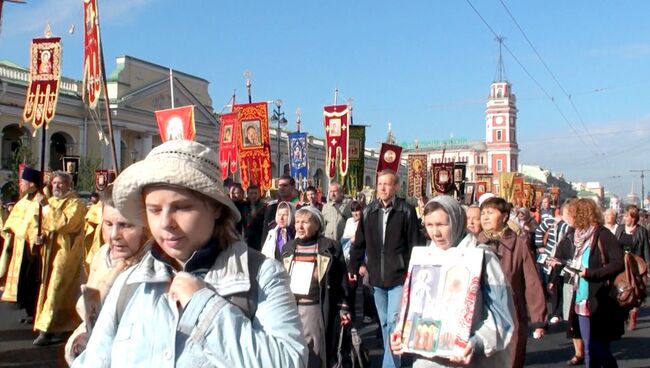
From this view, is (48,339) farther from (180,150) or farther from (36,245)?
(180,150)

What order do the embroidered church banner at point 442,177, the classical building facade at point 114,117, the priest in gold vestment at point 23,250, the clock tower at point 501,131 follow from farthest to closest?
the clock tower at point 501,131
the classical building facade at point 114,117
the embroidered church banner at point 442,177
the priest in gold vestment at point 23,250

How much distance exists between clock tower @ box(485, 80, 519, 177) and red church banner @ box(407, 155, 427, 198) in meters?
102

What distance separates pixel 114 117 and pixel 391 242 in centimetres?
4343

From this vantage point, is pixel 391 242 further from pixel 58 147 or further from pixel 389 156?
pixel 58 147

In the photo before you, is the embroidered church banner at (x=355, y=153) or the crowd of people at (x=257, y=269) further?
the embroidered church banner at (x=355, y=153)

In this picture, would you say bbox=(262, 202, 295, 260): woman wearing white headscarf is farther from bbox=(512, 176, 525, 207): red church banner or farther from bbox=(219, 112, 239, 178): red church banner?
bbox=(512, 176, 525, 207): red church banner

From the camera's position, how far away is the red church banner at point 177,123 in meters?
12.8

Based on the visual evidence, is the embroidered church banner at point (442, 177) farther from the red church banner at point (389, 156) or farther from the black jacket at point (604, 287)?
the black jacket at point (604, 287)

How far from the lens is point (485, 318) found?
388 cm

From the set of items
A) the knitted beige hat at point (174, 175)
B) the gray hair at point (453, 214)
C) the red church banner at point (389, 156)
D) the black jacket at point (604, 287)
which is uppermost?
the red church banner at point (389, 156)

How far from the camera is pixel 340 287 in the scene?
6.19m

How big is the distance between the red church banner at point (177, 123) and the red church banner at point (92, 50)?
193 centimetres

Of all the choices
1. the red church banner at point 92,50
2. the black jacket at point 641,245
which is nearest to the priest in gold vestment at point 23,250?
the red church banner at point 92,50

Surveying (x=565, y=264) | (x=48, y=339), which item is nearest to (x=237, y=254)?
(x=565, y=264)
